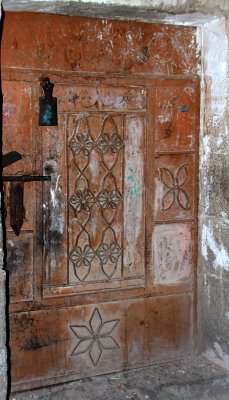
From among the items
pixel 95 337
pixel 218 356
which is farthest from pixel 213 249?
pixel 95 337

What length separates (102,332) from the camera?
145 inches

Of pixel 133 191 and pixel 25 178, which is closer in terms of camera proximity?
pixel 25 178

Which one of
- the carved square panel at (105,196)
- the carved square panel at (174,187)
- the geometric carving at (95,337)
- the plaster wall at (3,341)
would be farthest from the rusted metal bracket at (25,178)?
the geometric carving at (95,337)

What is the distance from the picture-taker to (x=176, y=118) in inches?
148

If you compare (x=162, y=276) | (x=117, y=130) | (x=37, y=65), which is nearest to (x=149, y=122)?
(x=117, y=130)

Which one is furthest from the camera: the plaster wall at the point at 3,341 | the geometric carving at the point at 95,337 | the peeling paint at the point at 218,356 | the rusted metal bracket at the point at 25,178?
the peeling paint at the point at 218,356

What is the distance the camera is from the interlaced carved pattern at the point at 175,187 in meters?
3.78

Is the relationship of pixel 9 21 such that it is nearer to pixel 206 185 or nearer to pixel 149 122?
pixel 149 122

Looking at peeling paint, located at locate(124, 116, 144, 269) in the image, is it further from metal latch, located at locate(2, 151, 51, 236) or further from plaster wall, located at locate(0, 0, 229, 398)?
metal latch, located at locate(2, 151, 51, 236)

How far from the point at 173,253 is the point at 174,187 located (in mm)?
468

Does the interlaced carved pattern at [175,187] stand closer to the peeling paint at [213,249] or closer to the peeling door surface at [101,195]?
the peeling door surface at [101,195]

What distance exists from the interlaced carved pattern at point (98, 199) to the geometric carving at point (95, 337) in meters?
0.32

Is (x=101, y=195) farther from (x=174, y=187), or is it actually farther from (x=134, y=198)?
(x=174, y=187)

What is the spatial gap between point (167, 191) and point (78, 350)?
1238 millimetres
